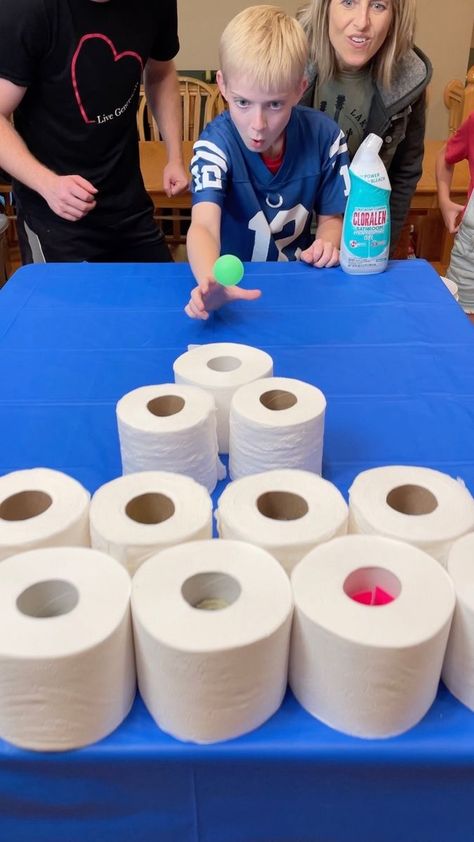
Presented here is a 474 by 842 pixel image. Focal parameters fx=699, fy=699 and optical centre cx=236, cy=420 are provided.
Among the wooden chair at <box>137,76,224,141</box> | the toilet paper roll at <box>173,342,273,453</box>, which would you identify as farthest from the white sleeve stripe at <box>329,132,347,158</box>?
the wooden chair at <box>137,76,224,141</box>

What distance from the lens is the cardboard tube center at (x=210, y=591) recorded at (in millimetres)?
590

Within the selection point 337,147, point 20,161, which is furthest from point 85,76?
point 337,147

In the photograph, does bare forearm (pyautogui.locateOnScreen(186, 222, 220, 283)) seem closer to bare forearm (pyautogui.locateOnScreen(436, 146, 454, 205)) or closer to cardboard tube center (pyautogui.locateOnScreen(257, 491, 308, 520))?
cardboard tube center (pyautogui.locateOnScreen(257, 491, 308, 520))

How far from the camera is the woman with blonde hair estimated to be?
1.55m

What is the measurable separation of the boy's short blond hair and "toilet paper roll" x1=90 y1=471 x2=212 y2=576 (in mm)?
920

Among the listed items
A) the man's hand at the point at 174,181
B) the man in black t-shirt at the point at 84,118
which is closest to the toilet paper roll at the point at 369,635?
the man in black t-shirt at the point at 84,118

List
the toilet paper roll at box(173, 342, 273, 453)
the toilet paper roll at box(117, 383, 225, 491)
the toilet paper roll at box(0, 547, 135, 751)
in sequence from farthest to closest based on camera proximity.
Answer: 1. the toilet paper roll at box(173, 342, 273, 453)
2. the toilet paper roll at box(117, 383, 225, 491)
3. the toilet paper roll at box(0, 547, 135, 751)

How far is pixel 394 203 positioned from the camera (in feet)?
6.58

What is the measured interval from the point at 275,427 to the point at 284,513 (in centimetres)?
12

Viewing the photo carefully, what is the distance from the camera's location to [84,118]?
166 centimetres

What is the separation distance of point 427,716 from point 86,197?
1219 mm

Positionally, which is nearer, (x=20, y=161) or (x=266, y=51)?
(x=266, y=51)

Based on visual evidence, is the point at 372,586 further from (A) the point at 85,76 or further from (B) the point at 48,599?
(A) the point at 85,76

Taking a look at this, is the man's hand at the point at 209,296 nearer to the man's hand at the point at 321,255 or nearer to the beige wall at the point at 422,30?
the man's hand at the point at 321,255
